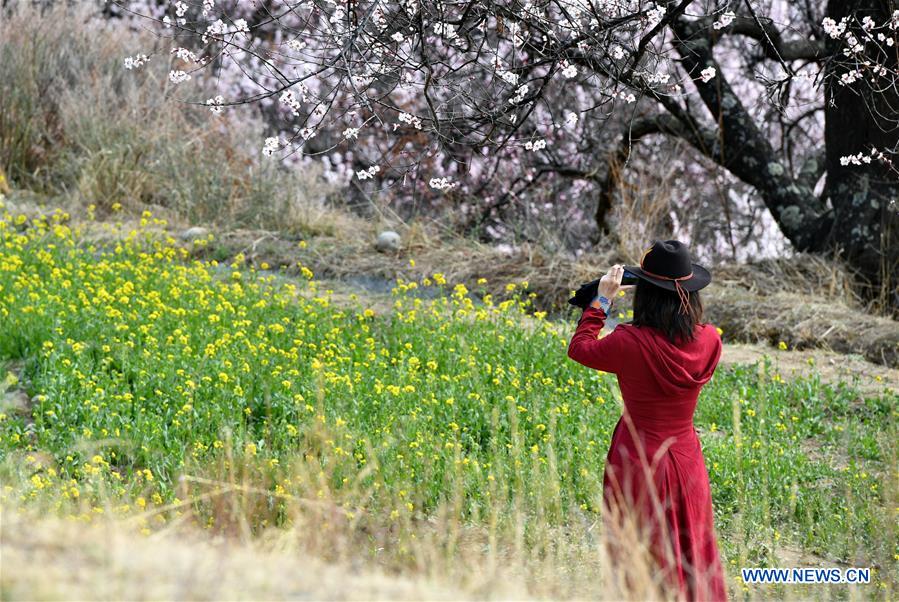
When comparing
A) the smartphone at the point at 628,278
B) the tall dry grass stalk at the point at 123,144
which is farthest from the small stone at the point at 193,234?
the smartphone at the point at 628,278

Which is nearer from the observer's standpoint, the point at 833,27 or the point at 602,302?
the point at 602,302

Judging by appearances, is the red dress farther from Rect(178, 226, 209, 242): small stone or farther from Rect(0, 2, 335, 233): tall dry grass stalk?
Rect(0, 2, 335, 233): tall dry grass stalk

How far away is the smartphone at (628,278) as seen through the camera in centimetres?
384

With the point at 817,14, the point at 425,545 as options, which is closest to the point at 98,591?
the point at 425,545

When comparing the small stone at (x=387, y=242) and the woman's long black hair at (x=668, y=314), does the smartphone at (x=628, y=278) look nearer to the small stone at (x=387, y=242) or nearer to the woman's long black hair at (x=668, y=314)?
the woman's long black hair at (x=668, y=314)

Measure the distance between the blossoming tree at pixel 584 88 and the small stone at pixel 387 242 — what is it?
92 cm

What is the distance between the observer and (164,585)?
2.17m

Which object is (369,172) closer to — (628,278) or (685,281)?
(628,278)

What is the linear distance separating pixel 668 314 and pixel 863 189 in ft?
21.6

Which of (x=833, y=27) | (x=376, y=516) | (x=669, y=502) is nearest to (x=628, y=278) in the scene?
(x=669, y=502)

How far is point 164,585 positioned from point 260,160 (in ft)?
33.2

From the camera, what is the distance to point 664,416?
12.2ft

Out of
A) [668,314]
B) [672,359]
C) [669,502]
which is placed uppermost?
[668,314]

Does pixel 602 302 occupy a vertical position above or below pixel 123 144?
below
